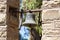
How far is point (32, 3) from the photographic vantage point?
8.56m

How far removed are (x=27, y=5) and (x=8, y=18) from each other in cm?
381

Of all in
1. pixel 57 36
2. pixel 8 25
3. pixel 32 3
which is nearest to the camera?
pixel 57 36

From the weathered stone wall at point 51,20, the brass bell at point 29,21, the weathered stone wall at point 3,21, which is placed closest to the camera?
the weathered stone wall at point 51,20

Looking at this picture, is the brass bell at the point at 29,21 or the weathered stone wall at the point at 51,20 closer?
the weathered stone wall at the point at 51,20

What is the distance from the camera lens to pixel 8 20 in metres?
4.79

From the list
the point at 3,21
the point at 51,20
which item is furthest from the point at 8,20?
the point at 51,20

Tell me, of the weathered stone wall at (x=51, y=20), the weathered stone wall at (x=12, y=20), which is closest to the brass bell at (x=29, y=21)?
the weathered stone wall at (x=12, y=20)

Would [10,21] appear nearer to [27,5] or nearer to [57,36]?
[57,36]

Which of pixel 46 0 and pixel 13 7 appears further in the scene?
pixel 13 7

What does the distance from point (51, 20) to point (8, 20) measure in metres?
0.71

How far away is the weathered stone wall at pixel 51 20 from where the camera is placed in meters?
4.40

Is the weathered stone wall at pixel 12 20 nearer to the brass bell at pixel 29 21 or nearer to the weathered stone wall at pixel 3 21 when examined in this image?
the weathered stone wall at pixel 3 21

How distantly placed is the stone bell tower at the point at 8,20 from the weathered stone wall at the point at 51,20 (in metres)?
0.58

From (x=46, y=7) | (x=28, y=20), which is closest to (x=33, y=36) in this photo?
(x=28, y=20)
